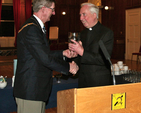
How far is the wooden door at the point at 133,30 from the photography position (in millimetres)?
10211

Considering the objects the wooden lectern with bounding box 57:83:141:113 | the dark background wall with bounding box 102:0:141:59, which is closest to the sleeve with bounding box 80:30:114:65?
the wooden lectern with bounding box 57:83:141:113

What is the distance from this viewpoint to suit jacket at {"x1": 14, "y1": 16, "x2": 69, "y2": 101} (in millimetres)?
1947

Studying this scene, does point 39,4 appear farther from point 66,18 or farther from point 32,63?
point 66,18

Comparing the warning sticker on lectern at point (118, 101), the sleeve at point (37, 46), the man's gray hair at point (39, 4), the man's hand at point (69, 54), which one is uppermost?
the man's gray hair at point (39, 4)

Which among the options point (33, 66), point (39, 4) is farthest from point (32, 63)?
point (39, 4)

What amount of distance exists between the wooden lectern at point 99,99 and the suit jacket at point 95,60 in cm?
81

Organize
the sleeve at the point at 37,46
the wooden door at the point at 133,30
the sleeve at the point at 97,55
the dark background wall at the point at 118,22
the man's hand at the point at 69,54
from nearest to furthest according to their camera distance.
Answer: the sleeve at the point at 37,46
the sleeve at the point at 97,55
the man's hand at the point at 69,54
the wooden door at the point at 133,30
the dark background wall at the point at 118,22

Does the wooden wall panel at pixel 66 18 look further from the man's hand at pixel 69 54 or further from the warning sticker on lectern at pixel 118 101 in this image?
the warning sticker on lectern at pixel 118 101

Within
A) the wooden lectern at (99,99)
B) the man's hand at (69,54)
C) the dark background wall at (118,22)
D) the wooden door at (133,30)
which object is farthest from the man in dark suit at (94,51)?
the dark background wall at (118,22)

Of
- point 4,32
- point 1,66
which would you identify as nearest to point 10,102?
point 1,66

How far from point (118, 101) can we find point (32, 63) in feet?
2.77

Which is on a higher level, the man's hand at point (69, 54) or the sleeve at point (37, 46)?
the sleeve at point (37, 46)

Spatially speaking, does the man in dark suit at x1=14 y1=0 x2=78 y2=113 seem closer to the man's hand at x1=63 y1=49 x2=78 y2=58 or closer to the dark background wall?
the man's hand at x1=63 y1=49 x2=78 y2=58

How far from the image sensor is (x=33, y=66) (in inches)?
77.5
